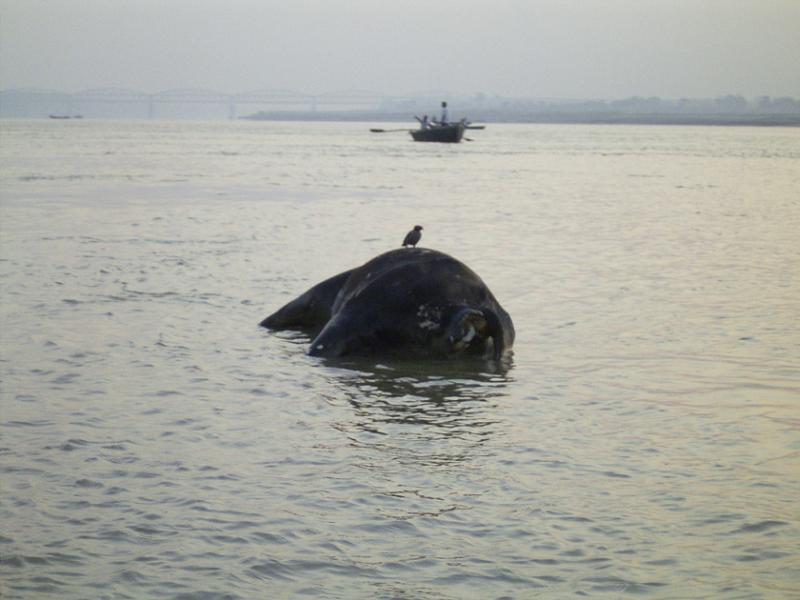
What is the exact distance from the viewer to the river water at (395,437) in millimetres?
6363

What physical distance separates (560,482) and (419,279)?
4220 mm

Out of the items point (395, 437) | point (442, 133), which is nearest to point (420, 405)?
point (395, 437)

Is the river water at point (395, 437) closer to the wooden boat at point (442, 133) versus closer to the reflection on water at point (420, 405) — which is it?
the reflection on water at point (420, 405)

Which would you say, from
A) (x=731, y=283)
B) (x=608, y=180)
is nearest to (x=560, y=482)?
(x=731, y=283)

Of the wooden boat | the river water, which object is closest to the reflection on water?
the river water

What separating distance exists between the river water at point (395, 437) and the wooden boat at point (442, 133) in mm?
78311

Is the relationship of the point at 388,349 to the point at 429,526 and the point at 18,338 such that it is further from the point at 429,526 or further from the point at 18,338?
the point at 429,526

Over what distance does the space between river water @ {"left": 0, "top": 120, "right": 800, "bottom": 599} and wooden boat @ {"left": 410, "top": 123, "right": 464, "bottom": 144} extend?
78.3m

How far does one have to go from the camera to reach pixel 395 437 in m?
8.95

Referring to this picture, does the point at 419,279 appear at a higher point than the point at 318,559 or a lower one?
higher

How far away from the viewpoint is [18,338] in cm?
1261

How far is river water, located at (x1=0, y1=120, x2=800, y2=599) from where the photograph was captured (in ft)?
20.9

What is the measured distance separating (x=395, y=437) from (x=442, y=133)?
3676 inches

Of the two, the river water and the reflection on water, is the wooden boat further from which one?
the reflection on water
